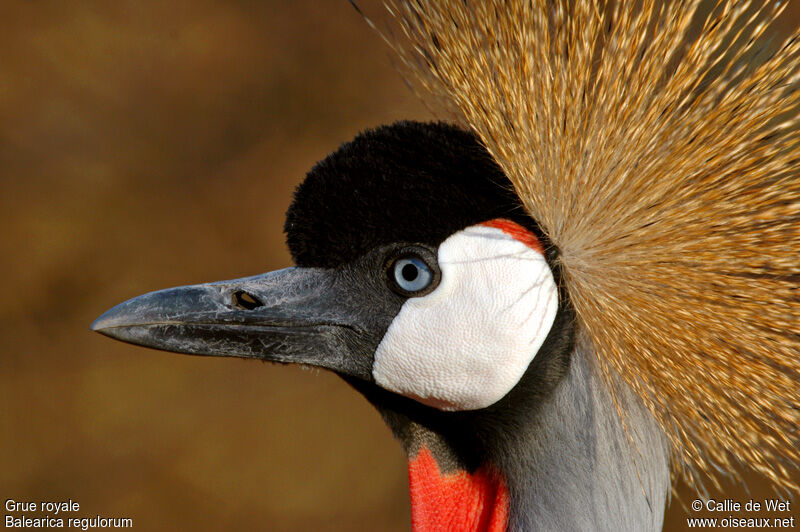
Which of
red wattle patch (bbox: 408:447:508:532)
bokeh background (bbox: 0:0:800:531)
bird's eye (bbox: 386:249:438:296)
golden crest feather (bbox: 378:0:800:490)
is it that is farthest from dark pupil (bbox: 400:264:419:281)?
bokeh background (bbox: 0:0:800:531)

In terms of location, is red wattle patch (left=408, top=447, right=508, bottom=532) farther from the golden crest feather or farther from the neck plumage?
the golden crest feather

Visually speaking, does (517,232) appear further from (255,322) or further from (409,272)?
(255,322)

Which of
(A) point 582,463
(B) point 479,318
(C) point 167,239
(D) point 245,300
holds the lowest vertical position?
(A) point 582,463

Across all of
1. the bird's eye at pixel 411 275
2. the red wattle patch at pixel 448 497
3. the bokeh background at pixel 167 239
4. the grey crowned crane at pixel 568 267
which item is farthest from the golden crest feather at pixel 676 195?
the bokeh background at pixel 167 239

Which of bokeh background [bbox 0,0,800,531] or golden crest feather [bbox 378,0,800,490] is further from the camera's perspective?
bokeh background [bbox 0,0,800,531]

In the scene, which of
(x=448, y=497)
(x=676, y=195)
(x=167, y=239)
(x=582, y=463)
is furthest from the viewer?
(x=167, y=239)

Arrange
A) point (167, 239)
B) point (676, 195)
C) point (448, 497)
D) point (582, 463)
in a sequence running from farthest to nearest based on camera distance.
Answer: point (167, 239)
point (448, 497)
point (582, 463)
point (676, 195)

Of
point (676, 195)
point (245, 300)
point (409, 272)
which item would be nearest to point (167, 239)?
point (245, 300)

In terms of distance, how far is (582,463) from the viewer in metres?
0.94

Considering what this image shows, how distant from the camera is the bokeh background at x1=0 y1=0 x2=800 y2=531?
7.83 ft

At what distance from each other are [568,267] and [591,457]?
234mm

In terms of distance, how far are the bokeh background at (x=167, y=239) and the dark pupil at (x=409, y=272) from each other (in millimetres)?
1549

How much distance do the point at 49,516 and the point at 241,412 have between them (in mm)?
637

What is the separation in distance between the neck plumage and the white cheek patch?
71 millimetres
